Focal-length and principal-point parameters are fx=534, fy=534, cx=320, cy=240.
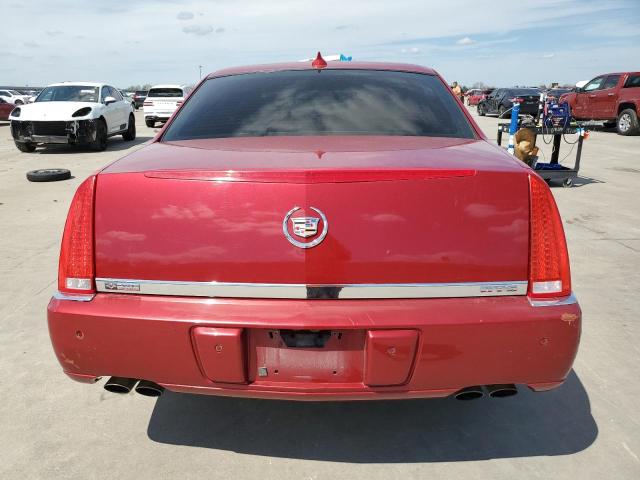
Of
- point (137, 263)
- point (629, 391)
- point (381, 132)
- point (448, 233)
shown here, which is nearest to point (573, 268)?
point (629, 391)

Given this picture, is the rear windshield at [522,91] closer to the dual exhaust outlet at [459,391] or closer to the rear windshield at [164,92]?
the rear windshield at [164,92]

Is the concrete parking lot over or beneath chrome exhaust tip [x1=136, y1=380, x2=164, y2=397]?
beneath

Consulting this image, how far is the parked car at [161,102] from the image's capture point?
2166 cm

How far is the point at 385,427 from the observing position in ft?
8.23

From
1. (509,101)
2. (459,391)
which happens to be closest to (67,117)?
(459,391)

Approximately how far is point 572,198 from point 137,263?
24.6ft

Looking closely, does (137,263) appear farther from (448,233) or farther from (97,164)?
(97,164)

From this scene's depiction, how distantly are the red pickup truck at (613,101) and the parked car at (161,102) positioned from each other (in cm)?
1557

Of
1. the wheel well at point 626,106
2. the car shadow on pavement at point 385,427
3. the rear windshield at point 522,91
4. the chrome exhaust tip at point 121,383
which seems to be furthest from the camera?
the rear windshield at point 522,91

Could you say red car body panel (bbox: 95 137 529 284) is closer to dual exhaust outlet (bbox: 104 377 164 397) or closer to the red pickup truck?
dual exhaust outlet (bbox: 104 377 164 397)

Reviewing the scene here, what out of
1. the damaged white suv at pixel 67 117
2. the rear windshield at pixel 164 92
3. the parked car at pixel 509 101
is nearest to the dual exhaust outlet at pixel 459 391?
the damaged white suv at pixel 67 117

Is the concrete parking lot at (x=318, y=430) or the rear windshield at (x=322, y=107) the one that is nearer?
the concrete parking lot at (x=318, y=430)

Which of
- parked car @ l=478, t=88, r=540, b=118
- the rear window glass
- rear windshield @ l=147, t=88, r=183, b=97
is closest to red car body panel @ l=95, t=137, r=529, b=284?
the rear window glass

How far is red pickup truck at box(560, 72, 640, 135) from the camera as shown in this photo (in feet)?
59.7
